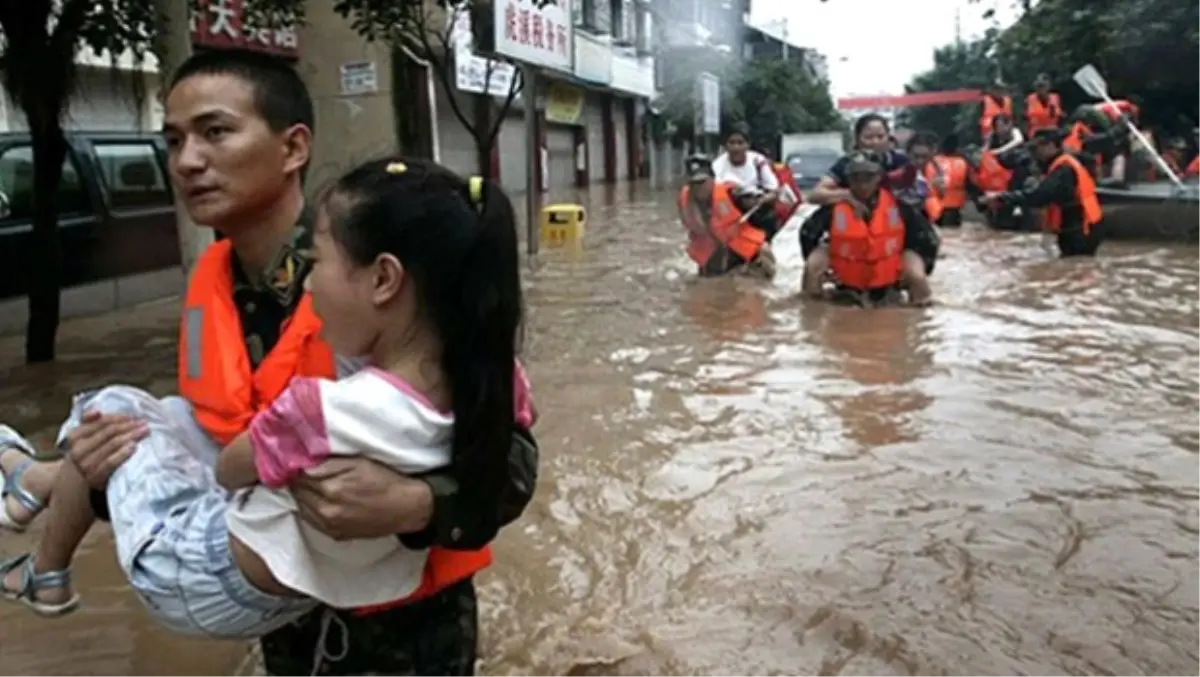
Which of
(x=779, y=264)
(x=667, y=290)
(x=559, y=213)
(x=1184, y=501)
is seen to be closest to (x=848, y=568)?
(x=1184, y=501)

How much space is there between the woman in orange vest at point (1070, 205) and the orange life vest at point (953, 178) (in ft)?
12.1

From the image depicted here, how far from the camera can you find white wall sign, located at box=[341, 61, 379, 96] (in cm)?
1486

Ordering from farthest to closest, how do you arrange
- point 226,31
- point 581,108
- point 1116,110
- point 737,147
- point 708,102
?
point 708,102
point 581,108
point 1116,110
point 226,31
point 737,147

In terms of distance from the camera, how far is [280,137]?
2191 mm

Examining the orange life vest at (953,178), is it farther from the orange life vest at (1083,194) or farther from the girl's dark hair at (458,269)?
the girl's dark hair at (458,269)

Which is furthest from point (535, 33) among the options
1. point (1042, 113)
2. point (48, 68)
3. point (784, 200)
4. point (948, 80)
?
point (948, 80)

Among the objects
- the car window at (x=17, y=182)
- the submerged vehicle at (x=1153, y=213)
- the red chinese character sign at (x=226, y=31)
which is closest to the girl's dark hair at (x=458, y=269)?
the car window at (x=17, y=182)

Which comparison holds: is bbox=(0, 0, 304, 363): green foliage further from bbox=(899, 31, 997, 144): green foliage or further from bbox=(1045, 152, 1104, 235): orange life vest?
bbox=(899, 31, 997, 144): green foliage

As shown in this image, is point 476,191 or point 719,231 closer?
point 476,191

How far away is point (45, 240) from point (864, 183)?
516 centimetres

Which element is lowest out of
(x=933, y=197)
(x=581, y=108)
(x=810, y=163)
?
(x=933, y=197)

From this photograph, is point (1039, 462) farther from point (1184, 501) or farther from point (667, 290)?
point (667, 290)

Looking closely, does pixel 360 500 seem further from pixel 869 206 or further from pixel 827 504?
pixel 869 206

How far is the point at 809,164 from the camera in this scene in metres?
25.9
